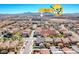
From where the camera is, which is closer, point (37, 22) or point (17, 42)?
point (17, 42)

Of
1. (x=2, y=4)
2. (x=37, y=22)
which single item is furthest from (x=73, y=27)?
(x=2, y=4)

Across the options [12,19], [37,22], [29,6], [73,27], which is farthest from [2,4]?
[73,27]
